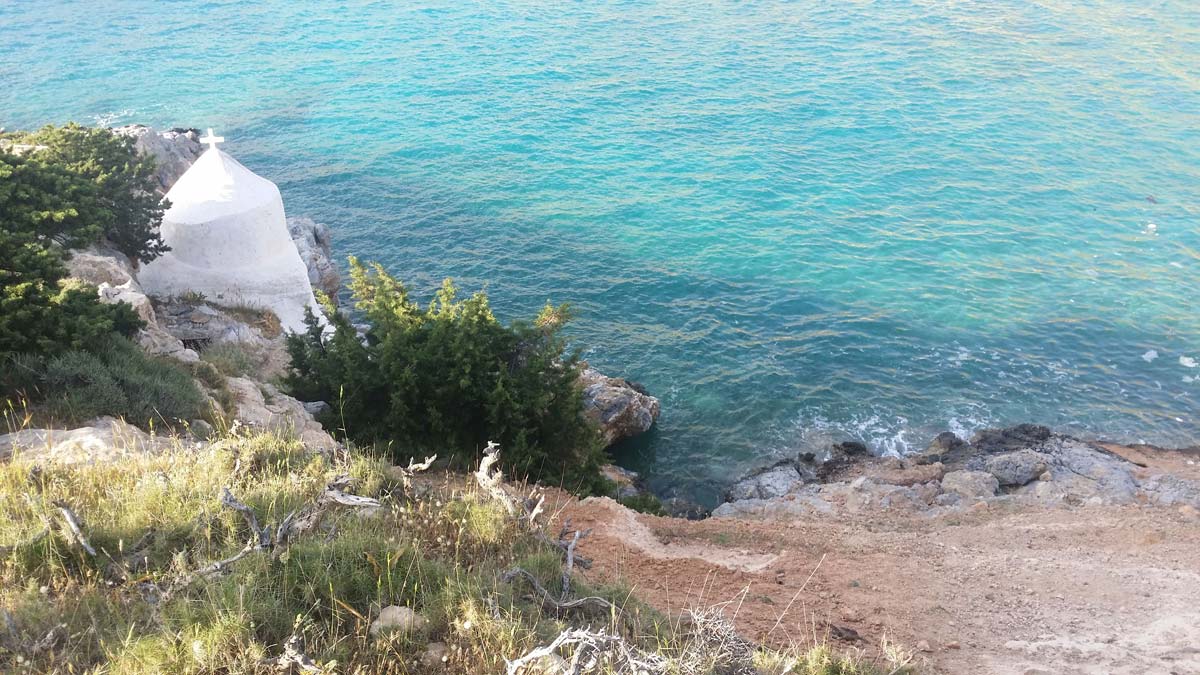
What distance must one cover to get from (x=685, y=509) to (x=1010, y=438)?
8.94m

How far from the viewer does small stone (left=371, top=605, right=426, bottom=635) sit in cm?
579

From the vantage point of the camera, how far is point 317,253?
90.2 ft

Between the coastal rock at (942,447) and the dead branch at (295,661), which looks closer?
the dead branch at (295,661)

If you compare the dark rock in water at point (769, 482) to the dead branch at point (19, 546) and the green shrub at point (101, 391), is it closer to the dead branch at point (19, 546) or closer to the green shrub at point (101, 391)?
the green shrub at point (101, 391)

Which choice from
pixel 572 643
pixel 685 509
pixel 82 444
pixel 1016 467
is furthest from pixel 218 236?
pixel 1016 467

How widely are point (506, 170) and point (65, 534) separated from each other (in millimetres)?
31037

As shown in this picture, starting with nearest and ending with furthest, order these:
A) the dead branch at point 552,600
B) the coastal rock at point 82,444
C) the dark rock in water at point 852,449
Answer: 1. the dead branch at point 552,600
2. the coastal rock at point 82,444
3. the dark rock in water at point 852,449

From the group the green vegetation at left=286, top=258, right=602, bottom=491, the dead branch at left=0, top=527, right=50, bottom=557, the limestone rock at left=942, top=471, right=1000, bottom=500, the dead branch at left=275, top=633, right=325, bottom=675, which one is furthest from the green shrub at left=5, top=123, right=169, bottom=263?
the limestone rock at left=942, top=471, right=1000, bottom=500

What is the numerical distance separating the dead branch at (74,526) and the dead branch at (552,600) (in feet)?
10.1

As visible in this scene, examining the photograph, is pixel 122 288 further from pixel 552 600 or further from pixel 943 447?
pixel 943 447

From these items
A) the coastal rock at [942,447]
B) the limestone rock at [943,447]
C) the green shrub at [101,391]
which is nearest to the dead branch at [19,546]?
the green shrub at [101,391]

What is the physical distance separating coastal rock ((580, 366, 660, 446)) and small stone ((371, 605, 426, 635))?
1500 centimetres

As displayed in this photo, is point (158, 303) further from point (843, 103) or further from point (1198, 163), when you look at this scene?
point (1198, 163)

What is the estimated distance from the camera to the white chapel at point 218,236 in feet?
65.6
